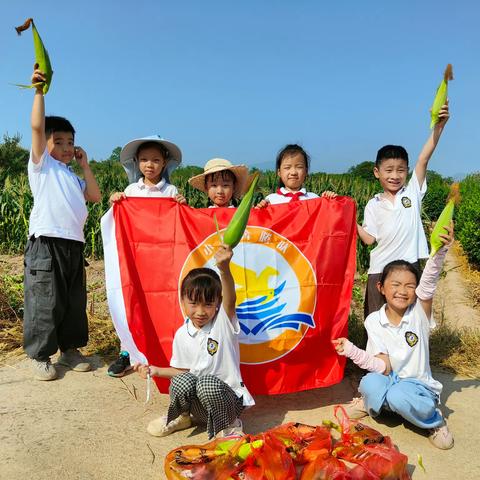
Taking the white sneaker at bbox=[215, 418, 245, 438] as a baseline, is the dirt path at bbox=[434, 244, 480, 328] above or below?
above

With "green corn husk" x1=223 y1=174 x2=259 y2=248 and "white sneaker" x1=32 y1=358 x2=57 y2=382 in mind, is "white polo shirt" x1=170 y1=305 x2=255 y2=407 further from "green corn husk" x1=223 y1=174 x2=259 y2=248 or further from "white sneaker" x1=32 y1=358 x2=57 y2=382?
"white sneaker" x1=32 y1=358 x2=57 y2=382

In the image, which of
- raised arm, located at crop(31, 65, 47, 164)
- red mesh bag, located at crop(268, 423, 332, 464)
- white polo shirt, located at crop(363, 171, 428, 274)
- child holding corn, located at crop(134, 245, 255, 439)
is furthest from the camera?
white polo shirt, located at crop(363, 171, 428, 274)

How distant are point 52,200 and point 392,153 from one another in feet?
8.88

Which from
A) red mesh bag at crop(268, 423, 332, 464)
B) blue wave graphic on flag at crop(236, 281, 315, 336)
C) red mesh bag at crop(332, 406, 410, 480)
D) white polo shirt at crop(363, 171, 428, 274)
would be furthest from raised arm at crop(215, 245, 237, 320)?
white polo shirt at crop(363, 171, 428, 274)

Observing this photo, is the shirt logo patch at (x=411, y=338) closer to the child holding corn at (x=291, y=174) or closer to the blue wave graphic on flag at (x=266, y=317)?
the blue wave graphic on flag at (x=266, y=317)

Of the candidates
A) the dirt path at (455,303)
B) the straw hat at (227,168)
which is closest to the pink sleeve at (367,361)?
the straw hat at (227,168)

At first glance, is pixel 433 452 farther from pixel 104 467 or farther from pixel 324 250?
pixel 104 467

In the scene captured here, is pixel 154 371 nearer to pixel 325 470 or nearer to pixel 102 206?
pixel 325 470

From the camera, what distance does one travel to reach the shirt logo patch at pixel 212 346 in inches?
122

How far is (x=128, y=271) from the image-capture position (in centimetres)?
367

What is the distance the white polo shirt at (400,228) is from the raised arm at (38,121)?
264cm

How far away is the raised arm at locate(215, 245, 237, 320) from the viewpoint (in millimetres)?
2764

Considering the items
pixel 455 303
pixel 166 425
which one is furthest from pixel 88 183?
pixel 455 303

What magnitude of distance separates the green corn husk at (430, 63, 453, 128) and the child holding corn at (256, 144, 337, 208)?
916 mm
